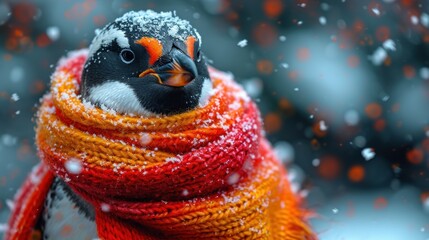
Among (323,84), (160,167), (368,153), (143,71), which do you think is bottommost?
Answer: (160,167)

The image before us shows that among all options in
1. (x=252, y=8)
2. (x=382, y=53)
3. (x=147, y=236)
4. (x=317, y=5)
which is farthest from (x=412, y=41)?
(x=147, y=236)

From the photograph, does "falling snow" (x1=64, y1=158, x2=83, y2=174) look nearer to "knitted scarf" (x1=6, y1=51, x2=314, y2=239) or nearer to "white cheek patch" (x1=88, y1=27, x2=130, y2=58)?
"knitted scarf" (x1=6, y1=51, x2=314, y2=239)

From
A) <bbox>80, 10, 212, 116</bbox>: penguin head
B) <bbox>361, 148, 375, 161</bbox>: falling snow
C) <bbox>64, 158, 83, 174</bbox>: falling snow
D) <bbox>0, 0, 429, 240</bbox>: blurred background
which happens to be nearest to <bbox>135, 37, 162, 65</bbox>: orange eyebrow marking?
<bbox>80, 10, 212, 116</bbox>: penguin head

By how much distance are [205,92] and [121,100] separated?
5.1 inches

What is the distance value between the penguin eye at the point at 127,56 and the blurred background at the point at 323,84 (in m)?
0.87

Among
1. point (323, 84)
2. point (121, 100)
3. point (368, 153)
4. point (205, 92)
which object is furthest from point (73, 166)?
point (368, 153)

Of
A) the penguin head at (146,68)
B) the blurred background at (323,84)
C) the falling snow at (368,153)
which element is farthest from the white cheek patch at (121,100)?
the falling snow at (368,153)

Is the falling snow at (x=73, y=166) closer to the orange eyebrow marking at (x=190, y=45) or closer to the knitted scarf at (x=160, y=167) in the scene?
the knitted scarf at (x=160, y=167)

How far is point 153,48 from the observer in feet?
2.55

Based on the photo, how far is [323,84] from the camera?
75.5 inches

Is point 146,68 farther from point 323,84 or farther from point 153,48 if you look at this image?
point 323,84

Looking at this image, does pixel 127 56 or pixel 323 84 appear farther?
pixel 323 84

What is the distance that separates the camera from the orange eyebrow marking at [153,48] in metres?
0.77

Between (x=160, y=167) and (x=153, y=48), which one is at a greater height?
(x=153, y=48)
